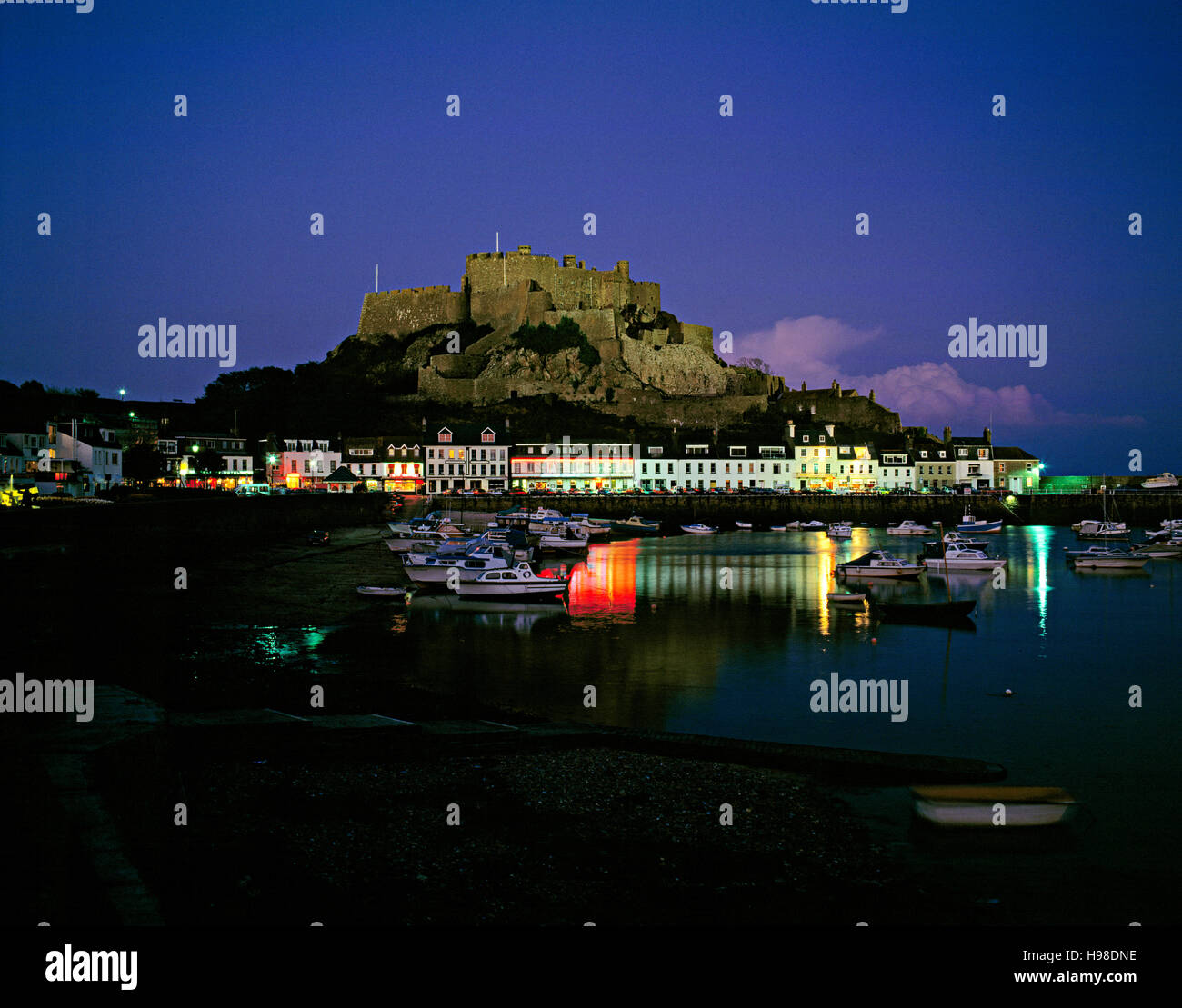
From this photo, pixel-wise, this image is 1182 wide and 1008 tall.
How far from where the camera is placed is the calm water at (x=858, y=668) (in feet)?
43.2

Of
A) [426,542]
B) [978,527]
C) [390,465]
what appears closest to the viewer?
[426,542]

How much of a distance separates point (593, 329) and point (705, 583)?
238 ft

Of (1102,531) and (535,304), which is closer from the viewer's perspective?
(1102,531)

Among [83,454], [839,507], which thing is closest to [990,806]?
[83,454]

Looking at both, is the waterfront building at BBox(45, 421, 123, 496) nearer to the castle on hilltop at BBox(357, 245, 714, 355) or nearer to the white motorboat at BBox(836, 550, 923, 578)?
the white motorboat at BBox(836, 550, 923, 578)

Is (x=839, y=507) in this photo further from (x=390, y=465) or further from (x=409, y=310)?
(x=409, y=310)

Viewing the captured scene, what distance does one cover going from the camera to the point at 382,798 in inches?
413

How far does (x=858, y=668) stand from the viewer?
20375 mm

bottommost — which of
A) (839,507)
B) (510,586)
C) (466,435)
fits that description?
(510,586)

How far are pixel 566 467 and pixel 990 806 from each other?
245 ft

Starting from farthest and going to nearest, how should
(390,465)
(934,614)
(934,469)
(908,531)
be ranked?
1. (934,469)
2. (390,465)
3. (908,531)
4. (934,614)

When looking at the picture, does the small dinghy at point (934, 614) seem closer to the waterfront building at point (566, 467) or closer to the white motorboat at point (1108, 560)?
the white motorboat at point (1108, 560)

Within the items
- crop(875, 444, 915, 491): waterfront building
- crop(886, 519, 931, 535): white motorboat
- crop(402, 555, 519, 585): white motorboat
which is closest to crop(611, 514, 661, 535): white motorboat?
crop(886, 519, 931, 535): white motorboat
